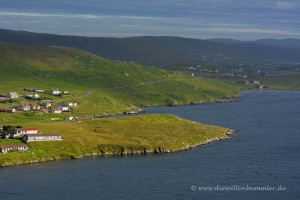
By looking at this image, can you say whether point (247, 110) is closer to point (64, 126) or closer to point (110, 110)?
point (110, 110)

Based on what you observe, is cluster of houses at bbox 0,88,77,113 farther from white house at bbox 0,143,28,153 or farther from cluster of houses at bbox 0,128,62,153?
white house at bbox 0,143,28,153

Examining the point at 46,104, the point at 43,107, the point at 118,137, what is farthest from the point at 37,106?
the point at 118,137

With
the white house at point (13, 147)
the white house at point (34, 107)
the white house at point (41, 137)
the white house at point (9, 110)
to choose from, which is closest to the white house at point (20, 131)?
the white house at point (41, 137)

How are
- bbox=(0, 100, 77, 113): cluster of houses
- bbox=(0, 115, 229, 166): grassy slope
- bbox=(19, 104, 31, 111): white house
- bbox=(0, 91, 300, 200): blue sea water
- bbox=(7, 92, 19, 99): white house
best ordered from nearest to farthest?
bbox=(0, 91, 300, 200): blue sea water
bbox=(0, 115, 229, 166): grassy slope
bbox=(0, 100, 77, 113): cluster of houses
bbox=(19, 104, 31, 111): white house
bbox=(7, 92, 19, 99): white house

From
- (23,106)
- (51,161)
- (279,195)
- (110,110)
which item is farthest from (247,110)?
(279,195)

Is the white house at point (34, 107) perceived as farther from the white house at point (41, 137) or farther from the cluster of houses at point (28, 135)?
the white house at point (41, 137)

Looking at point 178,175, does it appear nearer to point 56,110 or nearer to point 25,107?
point 56,110

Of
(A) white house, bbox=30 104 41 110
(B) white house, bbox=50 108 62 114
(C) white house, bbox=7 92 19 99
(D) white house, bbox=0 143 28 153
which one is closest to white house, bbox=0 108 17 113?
(A) white house, bbox=30 104 41 110
